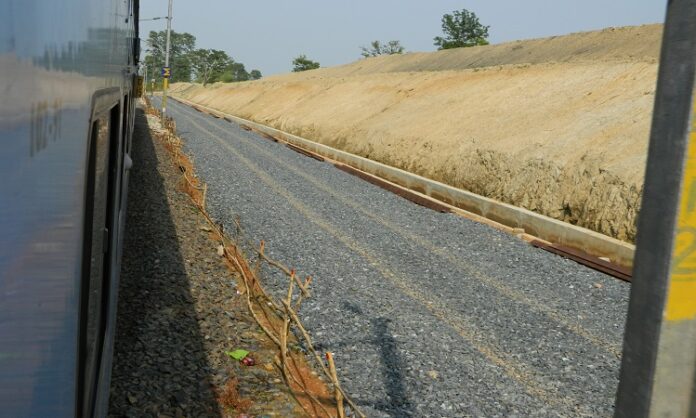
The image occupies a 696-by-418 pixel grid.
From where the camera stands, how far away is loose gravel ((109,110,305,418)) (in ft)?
17.5

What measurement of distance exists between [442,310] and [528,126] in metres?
12.8

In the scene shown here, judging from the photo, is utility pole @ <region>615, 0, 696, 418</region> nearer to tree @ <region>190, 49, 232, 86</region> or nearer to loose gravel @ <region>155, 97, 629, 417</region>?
loose gravel @ <region>155, 97, 629, 417</region>

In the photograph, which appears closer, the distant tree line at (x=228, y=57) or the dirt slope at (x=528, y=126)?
the dirt slope at (x=528, y=126)

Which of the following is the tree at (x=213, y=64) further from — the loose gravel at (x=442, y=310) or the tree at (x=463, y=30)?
the loose gravel at (x=442, y=310)

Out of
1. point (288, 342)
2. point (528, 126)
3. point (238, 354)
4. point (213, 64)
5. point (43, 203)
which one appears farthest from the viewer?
point (213, 64)

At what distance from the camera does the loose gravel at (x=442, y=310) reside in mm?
6227

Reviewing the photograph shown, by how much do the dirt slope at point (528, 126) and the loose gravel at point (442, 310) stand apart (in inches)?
100

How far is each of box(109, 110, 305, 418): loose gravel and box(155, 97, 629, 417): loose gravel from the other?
2.71ft

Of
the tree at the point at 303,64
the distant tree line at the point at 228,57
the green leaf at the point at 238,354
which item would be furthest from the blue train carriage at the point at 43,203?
the tree at the point at 303,64

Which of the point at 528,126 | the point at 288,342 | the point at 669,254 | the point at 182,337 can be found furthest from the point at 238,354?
the point at 528,126

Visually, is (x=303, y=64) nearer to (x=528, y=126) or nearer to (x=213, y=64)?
(x=213, y=64)

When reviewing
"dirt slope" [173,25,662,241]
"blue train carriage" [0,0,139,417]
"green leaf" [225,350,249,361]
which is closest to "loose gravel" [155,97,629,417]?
"green leaf" [225,350,249,361]

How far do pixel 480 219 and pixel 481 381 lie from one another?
914cm

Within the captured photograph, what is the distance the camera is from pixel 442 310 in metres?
8.32
